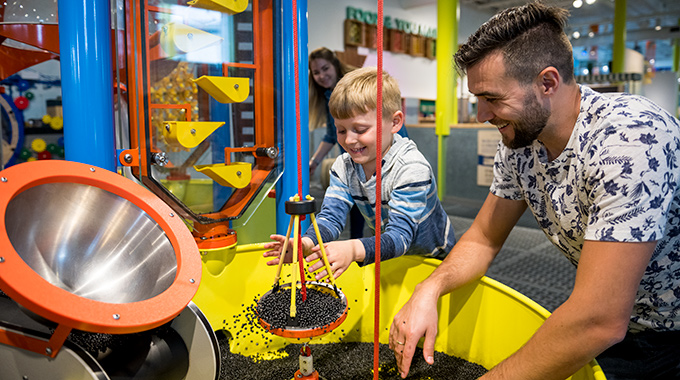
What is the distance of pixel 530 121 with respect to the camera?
0.76 metres

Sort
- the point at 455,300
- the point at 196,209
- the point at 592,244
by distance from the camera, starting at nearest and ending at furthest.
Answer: the point at 592,244 → the point at 455,300 → the point at 196,209

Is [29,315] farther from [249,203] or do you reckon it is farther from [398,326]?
[249,203]

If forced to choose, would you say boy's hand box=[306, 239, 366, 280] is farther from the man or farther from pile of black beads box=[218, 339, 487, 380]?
pile of black beads box=[218, 339, 487, 380]

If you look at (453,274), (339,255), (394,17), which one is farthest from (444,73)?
(339,255)

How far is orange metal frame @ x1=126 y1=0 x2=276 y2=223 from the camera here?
958mm

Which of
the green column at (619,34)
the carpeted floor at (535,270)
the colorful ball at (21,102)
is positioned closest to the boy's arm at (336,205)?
the carpeted floor at (535,270)

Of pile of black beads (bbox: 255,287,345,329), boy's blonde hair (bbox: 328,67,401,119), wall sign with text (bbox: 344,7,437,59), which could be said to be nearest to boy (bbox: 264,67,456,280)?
boy's blonde hair (bbox: 328,67,401,119)

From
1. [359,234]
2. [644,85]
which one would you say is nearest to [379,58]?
[359,234]

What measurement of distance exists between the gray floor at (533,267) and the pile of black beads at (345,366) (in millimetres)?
695

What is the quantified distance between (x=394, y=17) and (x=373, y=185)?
4849 millimetres

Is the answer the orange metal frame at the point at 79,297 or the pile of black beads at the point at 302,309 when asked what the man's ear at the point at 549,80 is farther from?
the orange metal frame at the point at 79,297

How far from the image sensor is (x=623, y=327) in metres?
0.63

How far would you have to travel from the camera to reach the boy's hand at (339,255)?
78 centimetres

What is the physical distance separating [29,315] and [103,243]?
14cm
